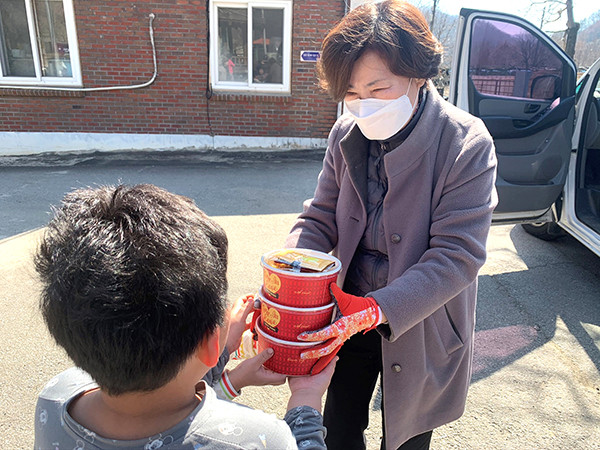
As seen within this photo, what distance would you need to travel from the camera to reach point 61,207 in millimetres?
986

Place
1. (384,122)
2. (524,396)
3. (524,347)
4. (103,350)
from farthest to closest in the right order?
(524,347), (524,396), (384,122), (103,350)

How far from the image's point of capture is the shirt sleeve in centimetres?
102

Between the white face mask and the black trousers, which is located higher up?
the white face mask

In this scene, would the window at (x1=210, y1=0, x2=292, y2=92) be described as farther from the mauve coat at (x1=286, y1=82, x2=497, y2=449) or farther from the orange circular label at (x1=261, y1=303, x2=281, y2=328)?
the orange circular label at (x1=261, y1=303, x2=281, y2=328)

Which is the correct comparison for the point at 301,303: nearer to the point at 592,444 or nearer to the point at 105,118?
the point at 592,444

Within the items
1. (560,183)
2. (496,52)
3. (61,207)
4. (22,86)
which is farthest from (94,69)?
(61,207)

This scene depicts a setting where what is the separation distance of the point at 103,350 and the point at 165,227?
0.85 ft

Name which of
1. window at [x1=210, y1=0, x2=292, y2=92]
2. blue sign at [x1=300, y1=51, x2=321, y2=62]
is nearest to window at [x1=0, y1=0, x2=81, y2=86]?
window at [x1=210, y1=0, x2=292, y2=92]

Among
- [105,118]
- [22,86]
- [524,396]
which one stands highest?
[22,86]

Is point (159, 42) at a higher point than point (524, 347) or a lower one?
higher

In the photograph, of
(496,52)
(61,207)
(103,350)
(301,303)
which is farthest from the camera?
(496,52)

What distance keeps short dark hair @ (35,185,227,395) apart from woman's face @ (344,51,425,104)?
810 mm

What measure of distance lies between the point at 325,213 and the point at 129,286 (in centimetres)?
99

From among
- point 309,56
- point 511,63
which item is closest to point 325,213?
point 511,63
